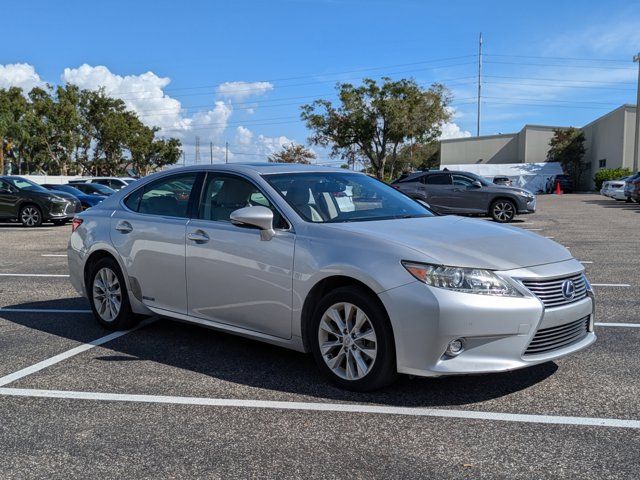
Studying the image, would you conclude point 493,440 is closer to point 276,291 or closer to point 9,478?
point 276,291

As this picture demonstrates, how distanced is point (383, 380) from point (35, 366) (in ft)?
9.36

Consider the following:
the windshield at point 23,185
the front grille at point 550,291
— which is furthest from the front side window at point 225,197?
the windshield at point 23,185

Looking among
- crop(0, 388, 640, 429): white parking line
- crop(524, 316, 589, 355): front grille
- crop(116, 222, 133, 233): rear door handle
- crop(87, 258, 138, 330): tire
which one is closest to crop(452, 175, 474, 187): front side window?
crop(87, 258, 138, 330): tire

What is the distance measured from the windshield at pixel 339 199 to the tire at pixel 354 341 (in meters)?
0.74

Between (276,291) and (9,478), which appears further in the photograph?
(276,291)

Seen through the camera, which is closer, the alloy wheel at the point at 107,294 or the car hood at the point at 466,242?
the car hood at the point at 466,242

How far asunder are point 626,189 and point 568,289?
2808 cm

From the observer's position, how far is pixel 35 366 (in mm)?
5219

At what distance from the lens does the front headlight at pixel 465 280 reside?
4008mm

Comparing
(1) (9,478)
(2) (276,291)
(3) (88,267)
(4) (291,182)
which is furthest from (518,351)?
(3) (88,267)

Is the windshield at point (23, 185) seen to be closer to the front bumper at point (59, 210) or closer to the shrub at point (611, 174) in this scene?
the front bumper at point (59, 210)

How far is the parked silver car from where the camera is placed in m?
4.02

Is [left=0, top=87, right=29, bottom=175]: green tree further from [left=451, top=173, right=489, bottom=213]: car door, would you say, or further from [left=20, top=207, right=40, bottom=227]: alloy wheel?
[left=451, top=173, right=489, bottom=213]: car door

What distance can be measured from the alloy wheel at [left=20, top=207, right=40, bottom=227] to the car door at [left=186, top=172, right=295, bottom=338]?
1656cm
